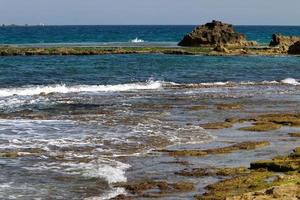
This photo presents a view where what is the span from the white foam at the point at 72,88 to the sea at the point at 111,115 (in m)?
0.08

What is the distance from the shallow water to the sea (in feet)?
0.12

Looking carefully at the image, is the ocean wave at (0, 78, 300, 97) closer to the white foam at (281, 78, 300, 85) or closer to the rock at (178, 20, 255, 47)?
the white foam at (281, 78, 300, 85)

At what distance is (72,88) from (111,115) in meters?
16.7

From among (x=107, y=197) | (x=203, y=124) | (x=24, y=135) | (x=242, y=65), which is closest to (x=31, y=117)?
(x=24, y=135)

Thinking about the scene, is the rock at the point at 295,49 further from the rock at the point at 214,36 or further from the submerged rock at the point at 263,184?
the submerged rock at the point at 263,184

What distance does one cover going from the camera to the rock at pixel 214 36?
110 m

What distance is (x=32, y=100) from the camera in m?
39.7

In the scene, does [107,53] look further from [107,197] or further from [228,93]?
[107,197]

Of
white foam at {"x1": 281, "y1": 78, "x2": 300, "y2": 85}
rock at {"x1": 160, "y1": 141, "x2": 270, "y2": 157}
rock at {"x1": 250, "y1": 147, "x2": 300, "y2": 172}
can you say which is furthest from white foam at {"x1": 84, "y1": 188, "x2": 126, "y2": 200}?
white foam at {"x1": 281, "y1": 78, "x2": 300, "y2": 85}

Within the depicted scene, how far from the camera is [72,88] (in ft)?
159

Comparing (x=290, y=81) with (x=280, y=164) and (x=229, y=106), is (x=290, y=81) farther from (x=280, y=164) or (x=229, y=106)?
(x=280, y=164)

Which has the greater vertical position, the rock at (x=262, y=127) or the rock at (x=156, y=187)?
the rock at (x=156, y=187)

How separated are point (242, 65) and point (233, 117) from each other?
41.1 m

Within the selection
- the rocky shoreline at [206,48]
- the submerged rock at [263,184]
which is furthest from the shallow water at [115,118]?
the rocky shoreline at [206,48]
